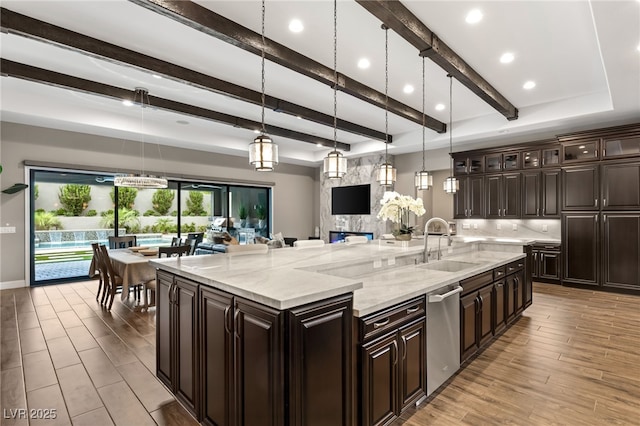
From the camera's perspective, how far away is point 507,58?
3.93 m

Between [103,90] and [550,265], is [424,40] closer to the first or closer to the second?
[103,90]

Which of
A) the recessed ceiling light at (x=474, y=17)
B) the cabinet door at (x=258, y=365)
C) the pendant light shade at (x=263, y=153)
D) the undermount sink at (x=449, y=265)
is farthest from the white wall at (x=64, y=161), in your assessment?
the recessed ceiling light at (x=474, y=17)

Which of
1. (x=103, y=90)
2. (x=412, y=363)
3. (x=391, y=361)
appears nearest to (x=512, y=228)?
(x=412, y=363)

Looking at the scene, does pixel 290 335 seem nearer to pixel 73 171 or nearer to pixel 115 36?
pixel 115 36

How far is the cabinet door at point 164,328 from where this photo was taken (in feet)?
7.44

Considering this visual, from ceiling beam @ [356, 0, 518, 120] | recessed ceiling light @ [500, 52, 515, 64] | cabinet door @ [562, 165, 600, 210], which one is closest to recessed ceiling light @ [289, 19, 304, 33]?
ceiling beam @ [356, 0, 518, 120]

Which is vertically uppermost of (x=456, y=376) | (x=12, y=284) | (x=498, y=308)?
(x=498, y=308)

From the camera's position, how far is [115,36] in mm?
3381

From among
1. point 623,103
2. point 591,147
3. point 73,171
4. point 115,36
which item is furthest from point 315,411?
point 73,171

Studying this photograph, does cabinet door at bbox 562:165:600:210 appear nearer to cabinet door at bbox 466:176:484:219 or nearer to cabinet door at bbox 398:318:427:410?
cabinet door at bbox 466:176:484:219

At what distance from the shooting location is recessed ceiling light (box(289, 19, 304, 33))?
3133 millimetres

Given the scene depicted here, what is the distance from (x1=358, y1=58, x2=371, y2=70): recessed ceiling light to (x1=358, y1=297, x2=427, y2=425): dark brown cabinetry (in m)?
3.08

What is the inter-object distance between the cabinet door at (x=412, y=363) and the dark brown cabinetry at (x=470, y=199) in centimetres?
541

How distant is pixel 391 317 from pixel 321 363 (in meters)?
0.57
